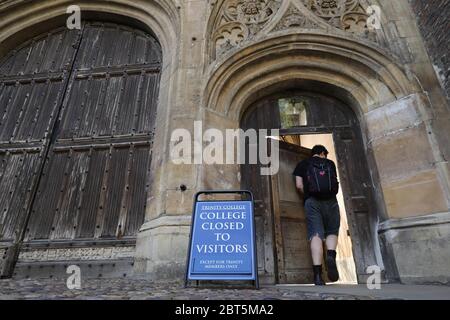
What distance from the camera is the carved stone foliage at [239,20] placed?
461 centimetres

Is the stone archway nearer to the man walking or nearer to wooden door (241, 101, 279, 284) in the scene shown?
wooden door (241, 101, 279, 284)

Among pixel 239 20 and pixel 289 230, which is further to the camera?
pixel 239 20

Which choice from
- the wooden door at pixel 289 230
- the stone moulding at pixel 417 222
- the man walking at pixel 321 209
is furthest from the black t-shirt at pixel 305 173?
the stone moulding at pixel 417 222

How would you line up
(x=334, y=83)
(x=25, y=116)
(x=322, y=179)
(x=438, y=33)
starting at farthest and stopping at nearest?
1. (x=25, y=116)
2. (x=334, y=83)
3. (x=438, y=33)
4. (x=322, y=179)

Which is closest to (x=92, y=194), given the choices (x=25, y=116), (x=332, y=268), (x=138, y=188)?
(x=138, y=188)

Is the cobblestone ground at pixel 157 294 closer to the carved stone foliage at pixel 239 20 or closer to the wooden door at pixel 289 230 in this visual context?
the wooden door at pixel 289 230

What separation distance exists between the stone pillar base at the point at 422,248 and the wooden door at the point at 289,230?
1.04 meters

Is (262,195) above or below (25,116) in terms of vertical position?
below

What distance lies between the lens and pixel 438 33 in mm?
3863

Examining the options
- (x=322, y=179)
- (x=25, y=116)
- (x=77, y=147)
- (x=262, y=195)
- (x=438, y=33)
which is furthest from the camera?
(x=25, y=116)

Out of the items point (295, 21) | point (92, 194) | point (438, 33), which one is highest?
point (295, 21)

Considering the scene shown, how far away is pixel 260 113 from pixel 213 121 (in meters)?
0.93

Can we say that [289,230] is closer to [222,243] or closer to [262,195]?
[262,195]

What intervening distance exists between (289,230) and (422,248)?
4.84 feet
